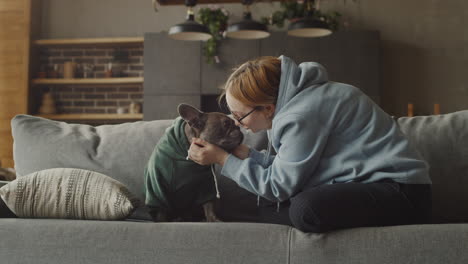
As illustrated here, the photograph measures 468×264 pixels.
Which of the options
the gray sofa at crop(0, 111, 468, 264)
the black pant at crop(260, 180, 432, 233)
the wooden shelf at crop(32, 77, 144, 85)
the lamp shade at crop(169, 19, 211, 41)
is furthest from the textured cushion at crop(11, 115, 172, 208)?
the wooden shelf at crop(32, 77, 144, 85)

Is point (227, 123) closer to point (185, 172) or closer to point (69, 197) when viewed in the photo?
point (185, 172)

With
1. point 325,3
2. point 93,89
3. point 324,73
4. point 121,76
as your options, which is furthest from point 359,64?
point 324,73

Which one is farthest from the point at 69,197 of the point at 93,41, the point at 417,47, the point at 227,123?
the point at 417,47

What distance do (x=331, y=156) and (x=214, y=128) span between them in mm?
454

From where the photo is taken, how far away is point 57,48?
7.06 m

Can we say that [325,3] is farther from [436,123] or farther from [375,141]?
[375,141]

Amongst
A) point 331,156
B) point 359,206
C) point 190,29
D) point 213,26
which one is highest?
point 213,26

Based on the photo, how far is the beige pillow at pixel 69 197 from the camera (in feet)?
5.49

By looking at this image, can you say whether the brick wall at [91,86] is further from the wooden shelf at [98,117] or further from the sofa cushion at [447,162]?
the sofa cushion at [447,162]

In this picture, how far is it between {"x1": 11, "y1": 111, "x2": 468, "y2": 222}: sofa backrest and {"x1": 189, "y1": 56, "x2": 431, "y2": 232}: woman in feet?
1.08

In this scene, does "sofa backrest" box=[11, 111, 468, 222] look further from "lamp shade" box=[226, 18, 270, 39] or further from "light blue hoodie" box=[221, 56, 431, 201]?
"lamp shade" box=[226, 18, 270, 39]

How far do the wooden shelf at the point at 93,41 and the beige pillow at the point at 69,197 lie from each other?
16.5 feet

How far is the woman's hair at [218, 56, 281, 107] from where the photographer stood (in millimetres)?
1707

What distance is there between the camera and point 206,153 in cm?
177
